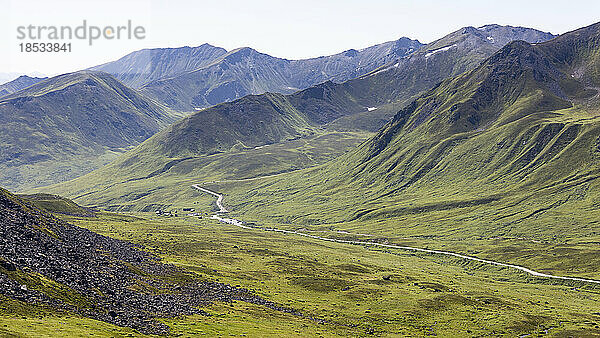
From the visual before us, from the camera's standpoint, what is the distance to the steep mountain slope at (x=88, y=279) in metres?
82.8

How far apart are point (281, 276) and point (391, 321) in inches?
2102

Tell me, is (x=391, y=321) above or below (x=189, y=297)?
below

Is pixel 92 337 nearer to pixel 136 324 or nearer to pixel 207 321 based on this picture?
pixel 136 324

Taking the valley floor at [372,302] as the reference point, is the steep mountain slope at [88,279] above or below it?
above

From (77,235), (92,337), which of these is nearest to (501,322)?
(92,337)

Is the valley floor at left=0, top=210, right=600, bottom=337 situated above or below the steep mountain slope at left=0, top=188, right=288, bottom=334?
below

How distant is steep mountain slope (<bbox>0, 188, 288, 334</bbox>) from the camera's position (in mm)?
82750

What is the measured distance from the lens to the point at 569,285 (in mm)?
181250

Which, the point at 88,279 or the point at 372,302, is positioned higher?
the point at 88,279

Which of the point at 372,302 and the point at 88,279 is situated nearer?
the point at 88,279

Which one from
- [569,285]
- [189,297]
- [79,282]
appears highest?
[79,282]

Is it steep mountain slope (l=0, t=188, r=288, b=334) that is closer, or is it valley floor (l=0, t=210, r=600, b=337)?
steep mountain slope (l=0, t=188, r=288, b=334)

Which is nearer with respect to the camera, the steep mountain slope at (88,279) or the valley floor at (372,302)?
the steep mountain slope at (88,279)

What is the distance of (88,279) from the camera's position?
323ft
